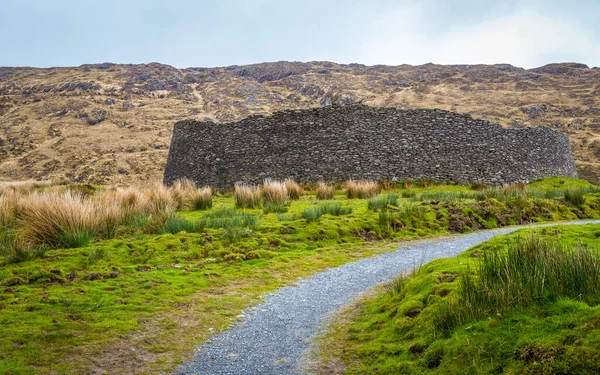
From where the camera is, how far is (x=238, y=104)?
75250 mm

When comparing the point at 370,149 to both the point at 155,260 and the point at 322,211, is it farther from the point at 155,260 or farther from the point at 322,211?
the point at 155,260

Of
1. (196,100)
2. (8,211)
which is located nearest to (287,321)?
(8,211)

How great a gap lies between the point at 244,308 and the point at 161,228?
4.19 meters

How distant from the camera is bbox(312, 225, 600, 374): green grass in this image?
2645mm

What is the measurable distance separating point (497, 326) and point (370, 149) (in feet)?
69.2

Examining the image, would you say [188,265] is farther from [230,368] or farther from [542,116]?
[542,116]

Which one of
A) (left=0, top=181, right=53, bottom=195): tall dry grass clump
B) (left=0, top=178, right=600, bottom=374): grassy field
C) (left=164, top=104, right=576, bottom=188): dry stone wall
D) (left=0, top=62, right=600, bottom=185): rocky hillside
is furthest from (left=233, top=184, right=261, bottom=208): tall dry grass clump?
(left=0, top=62, right=600, bottom=185): rocky hillside

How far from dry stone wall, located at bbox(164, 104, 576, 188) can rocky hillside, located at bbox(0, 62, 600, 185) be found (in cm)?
1923

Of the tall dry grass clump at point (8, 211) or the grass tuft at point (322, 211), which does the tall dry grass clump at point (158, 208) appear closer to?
the tall dry grass clump at point (8, 211)

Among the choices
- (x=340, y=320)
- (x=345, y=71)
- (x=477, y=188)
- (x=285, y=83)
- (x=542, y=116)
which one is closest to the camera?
(x=340, y=320)

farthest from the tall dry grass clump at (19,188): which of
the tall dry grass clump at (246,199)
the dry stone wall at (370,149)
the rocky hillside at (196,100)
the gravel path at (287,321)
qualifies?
the rocky hillside at (196,100)

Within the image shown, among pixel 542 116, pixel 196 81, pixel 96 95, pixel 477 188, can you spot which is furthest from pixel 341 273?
pixel 196 81

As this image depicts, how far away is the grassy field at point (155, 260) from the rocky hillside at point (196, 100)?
1362 inches

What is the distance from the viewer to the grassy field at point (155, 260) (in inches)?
168
